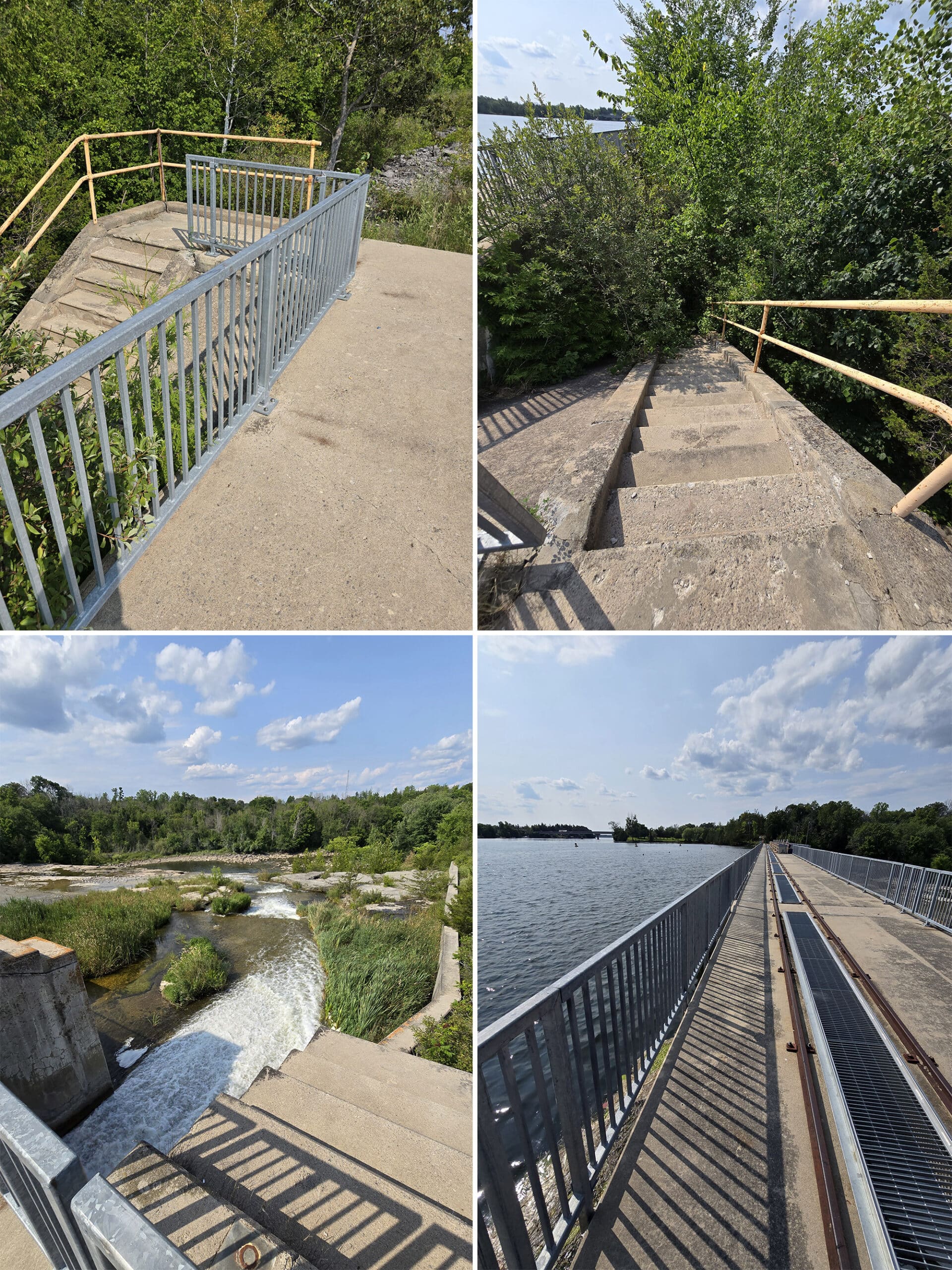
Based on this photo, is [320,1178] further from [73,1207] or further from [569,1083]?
[73,1207]

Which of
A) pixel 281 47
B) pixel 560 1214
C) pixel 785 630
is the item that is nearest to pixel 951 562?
pixel 785 630

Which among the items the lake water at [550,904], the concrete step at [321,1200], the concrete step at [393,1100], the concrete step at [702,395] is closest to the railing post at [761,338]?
the concrete step at [702,395]

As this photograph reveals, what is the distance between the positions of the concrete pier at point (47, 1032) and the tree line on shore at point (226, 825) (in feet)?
17.9

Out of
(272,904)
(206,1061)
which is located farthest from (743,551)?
(272,904)

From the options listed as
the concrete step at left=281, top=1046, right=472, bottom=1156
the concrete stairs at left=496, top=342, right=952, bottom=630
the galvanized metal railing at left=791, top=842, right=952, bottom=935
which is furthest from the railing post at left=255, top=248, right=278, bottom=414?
the galvanized metal railing at left=791, top=842, right=952, bottom=935

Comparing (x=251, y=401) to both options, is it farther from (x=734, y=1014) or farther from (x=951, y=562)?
(x=734, y=1014)

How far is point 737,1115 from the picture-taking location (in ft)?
8.57

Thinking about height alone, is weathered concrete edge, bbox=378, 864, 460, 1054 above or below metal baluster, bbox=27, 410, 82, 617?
below

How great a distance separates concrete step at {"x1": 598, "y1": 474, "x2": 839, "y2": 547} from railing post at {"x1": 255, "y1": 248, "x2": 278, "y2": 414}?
262 cm

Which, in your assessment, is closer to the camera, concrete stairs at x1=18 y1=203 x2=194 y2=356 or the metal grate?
the metal grate

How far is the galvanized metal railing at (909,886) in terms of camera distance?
6332 mm

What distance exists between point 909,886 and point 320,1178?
6965mm

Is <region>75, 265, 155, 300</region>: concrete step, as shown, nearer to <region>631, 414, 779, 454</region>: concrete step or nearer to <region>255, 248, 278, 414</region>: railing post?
<region>255, 248, 278, 414</region>: railing post

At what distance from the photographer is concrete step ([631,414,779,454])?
6164 millimetres
